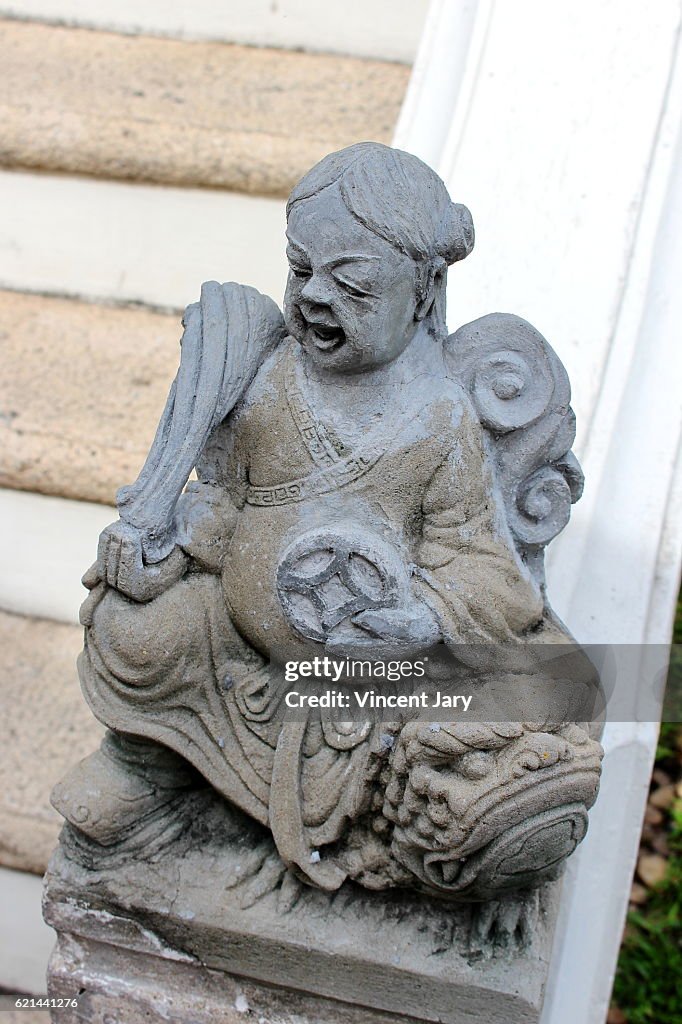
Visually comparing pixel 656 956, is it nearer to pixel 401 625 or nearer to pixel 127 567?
pixel 401 625

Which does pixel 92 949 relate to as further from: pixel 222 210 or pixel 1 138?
pixel 1 138

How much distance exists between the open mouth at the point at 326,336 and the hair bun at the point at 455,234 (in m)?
0.15

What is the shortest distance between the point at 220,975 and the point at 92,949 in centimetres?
19

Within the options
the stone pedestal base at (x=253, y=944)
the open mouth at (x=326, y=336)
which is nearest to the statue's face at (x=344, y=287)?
the open mouth at (x=326, y=336)

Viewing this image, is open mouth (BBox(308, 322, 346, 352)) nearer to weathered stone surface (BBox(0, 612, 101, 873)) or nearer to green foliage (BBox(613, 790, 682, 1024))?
weathered stone surface (BBox(0, 612, 101, 873))

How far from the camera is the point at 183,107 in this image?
A: 268cm

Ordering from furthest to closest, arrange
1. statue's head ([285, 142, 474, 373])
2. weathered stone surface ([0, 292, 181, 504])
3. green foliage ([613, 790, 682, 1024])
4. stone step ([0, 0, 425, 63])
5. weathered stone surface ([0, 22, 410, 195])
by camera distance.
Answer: stone step ([0, 0, 425, 63]) < weathered stone surface ([0, 22, 410, 195]) < weathered stone surface ([0, 292, 181, 504]) < green foliage ([613, 790, 682, 1024]) < statue's head ([285, 142, 474, 373])

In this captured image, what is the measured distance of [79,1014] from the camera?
164 centimetres

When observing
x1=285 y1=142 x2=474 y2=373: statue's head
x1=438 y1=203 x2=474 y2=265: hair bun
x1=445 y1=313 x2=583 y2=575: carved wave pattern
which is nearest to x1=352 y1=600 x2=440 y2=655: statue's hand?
x1=445 y1=313 x2=583 y2=575: carved wave pattern

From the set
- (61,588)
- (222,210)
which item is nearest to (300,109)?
(222,210)

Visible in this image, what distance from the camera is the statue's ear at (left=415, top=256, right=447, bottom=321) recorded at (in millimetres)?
1319

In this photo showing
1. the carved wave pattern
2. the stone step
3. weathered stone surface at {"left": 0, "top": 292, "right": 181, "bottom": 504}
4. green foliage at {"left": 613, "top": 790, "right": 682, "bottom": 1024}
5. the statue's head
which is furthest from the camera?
the stone step

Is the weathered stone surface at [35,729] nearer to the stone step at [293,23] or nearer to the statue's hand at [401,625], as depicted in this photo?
the statue's hand at [401,625]

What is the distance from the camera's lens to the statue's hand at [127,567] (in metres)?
1.35
